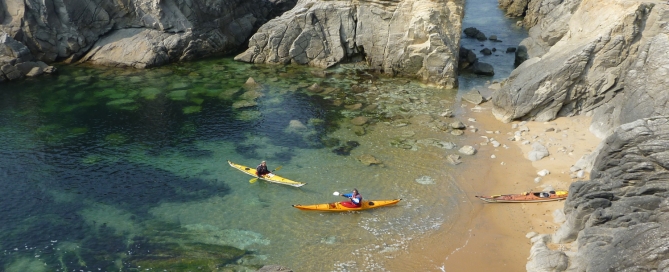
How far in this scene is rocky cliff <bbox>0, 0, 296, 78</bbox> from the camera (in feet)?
147

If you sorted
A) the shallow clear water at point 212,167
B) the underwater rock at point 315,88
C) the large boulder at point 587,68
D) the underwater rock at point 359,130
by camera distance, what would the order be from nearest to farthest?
the shallow clear water at point 212,167 < the large boulder at point 587,68 < the underwater rock at point 359,130 < the underwater rock at point 315,88

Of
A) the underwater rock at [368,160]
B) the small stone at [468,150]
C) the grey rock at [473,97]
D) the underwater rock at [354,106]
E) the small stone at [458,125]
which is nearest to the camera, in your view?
the underwater rock at [368,160]

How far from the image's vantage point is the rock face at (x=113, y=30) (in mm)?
44938

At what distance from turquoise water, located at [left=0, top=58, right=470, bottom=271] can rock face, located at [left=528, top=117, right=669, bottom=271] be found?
621 centimetres

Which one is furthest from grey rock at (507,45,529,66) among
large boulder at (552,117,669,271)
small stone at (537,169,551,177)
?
large boulder at (552,117,669,271)

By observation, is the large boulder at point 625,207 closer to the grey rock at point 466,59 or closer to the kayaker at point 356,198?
the kayaker at point 356,198

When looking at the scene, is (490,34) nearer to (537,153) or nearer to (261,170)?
(537,153)

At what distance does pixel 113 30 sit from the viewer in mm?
47938

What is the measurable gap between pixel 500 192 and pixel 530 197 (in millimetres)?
1657

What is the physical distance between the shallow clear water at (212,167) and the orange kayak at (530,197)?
2265 mm

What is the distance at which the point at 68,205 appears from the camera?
87.2 ft

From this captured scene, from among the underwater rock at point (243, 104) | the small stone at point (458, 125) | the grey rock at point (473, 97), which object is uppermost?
the underwater rock at point (243, 104)

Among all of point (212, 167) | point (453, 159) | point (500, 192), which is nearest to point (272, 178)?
point (212, 167)

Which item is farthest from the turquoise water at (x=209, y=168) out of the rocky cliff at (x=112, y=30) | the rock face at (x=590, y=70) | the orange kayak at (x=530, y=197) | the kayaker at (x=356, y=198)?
the rock face at (x=590, y=70)
